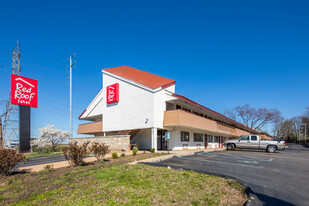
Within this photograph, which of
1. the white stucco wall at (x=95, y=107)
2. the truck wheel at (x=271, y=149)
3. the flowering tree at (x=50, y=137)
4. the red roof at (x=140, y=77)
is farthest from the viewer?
the flowering tree at (x=50, y=137)

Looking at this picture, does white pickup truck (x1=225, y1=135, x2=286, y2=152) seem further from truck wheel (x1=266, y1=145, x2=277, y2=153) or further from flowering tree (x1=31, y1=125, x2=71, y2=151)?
flowering tree (x1=31, y1=125, x2=71, y2=151)

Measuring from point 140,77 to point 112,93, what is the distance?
4197mm

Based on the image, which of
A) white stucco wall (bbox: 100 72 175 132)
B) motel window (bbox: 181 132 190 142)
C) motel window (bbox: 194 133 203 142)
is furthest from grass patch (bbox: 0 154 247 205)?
motel window (bbox: 194 133 203 142)

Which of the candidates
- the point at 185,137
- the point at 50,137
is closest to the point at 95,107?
the point at 50,137

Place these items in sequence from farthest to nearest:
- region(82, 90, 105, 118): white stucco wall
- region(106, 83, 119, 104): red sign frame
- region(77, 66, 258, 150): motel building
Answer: region(82, 90, 105, 118): white stucco wall < region(106, 83, 119, 104): red sign frame < region(77, 66, 258, 150): motel building

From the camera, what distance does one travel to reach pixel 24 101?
84.0 ft

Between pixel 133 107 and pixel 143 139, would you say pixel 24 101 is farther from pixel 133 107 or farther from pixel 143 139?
pixel 143 139

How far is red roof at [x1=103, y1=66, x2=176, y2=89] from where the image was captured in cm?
2188

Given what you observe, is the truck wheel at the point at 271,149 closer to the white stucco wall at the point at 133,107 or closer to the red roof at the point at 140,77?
the white stucco wall at the point at 133,107

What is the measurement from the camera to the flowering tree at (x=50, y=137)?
2880 cm

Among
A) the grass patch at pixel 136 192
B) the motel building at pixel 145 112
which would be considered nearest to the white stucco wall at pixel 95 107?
the motel building at pixel 145 112

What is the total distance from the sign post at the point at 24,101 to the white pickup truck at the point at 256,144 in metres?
26.8

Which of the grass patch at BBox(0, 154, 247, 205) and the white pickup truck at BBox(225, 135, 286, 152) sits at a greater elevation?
the grass patch at BBox(0, 154, 247, 205)

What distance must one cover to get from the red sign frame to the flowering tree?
1151 cm
